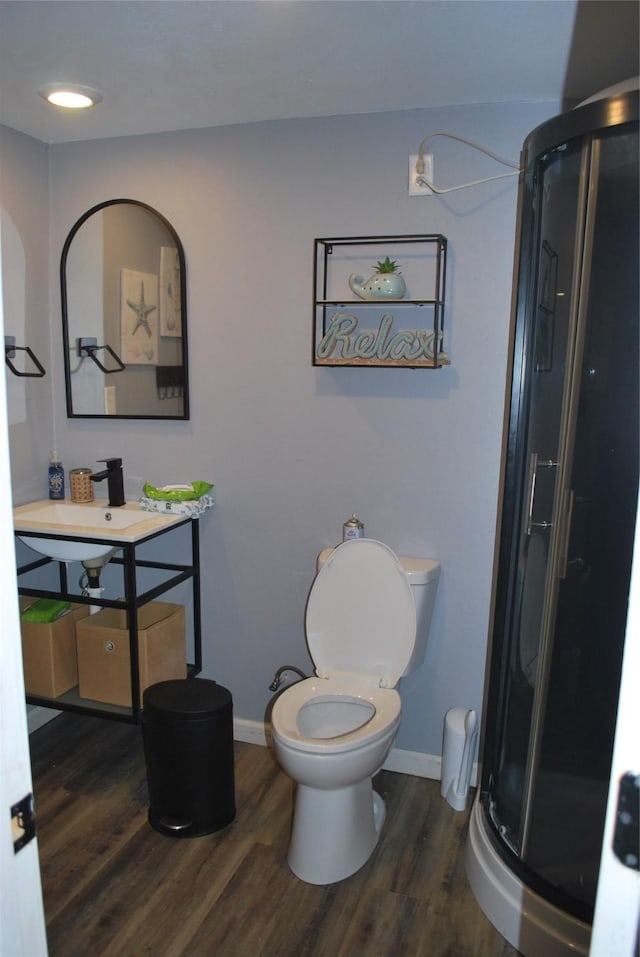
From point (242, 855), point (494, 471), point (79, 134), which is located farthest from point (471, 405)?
point (79, 134)

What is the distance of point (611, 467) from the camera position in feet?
5.61

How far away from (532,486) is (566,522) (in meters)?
0.15

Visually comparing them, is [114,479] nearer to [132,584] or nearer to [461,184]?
[132,584]

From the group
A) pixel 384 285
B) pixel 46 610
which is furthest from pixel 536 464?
pixel 46 610

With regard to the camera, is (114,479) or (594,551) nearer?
(594,551)

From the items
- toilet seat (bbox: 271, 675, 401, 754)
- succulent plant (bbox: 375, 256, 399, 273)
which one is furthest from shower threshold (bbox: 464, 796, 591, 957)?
succulent plant (bbox: 375, 256, 399, 273)

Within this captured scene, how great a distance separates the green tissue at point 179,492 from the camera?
8.54 feet

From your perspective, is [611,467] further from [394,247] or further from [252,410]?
[252,410]

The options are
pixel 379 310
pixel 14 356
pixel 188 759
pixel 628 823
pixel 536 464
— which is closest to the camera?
pixel 628 823

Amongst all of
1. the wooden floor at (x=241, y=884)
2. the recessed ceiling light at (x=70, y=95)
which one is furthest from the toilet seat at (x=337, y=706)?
the recessed ceiling light at (x=70, y=95)

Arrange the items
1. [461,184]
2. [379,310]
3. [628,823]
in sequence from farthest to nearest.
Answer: [379,310]
[461,184]
[628,823]

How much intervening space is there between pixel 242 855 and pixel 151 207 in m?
2.29

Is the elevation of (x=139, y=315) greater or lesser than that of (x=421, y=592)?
greater

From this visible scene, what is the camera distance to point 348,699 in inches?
88.0
